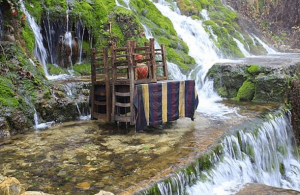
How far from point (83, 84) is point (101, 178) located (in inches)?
226

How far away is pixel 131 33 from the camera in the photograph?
600 inches

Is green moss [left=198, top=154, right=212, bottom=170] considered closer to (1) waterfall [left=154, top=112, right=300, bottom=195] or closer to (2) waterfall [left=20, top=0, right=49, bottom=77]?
(1) waterfall [left=154, top=112, right=300, bottom=195]

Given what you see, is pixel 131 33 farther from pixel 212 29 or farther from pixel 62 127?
pixel 212 29

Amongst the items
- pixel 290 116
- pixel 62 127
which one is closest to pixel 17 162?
pixel 62 127

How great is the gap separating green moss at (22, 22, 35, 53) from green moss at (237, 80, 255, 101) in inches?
321

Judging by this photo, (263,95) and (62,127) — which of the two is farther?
(263,95)

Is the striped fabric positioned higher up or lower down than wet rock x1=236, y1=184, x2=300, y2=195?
higher up

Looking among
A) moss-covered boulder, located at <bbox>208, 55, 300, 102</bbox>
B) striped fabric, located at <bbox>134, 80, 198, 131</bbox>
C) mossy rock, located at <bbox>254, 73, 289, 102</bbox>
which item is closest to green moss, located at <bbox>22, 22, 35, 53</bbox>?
striped fabric, located at <bbox>134, 80, 198, 131</bbox>

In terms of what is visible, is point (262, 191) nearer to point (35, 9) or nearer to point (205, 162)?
point (205, 162)

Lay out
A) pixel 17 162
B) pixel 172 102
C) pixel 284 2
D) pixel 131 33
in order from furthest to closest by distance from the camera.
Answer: pixel 284 2, pixel 131 33, pixel 172 102, pixel 17 162

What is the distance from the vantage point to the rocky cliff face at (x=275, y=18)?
29439 millimetres

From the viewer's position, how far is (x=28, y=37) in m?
11.8

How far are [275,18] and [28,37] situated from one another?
90.2ft

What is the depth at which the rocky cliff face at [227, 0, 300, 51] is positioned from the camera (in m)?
29.4
